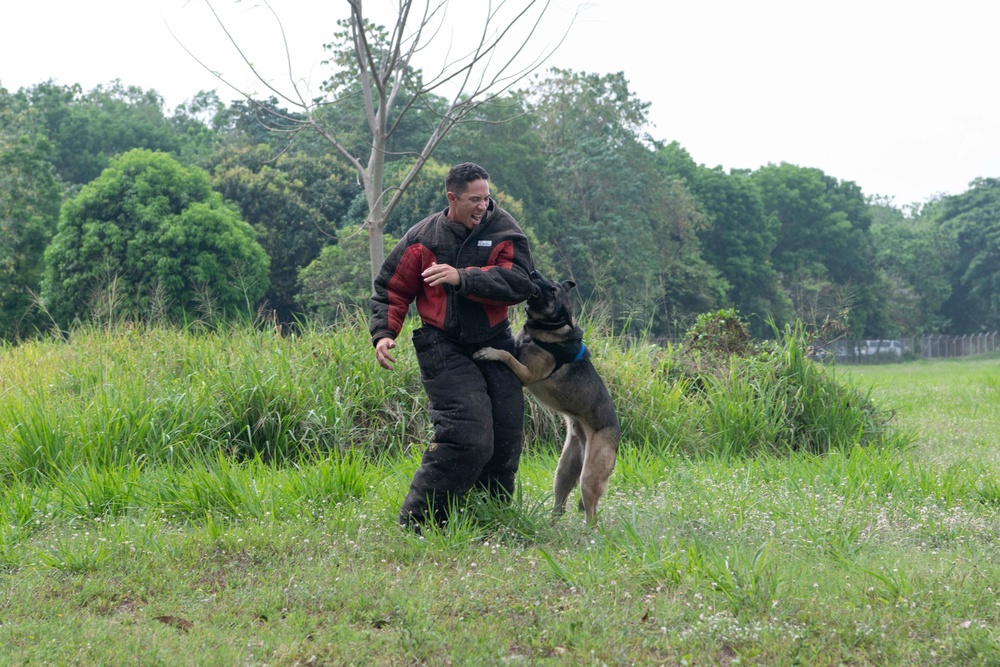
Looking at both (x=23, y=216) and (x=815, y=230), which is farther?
(x=815, y=230)

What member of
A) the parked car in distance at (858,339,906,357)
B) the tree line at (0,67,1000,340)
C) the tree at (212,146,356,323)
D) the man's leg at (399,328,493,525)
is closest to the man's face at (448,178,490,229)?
the man's leg at (399,328,493,525)

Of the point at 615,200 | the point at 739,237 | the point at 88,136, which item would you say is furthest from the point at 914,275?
the point at 88,136

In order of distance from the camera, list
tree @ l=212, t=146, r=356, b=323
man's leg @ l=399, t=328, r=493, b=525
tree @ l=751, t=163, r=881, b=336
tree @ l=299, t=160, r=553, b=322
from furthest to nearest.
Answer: tree @ l=751, t=163, r=881, b=336, tree @ l=212, t=146, r=356, b=323, tree @ l=299, t=160, r=553, b=322, man's leg @ l=399, t=328, r=493, b=525

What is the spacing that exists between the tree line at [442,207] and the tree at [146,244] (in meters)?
0.06

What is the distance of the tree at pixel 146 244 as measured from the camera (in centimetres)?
2330

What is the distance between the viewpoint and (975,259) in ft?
186

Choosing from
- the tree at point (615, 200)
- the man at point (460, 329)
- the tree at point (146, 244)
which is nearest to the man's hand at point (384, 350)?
the man at point (460, 329)

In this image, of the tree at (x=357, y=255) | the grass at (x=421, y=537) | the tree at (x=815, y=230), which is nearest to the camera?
the grass at (x=421, y=537)

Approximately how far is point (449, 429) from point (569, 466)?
916 millimetres

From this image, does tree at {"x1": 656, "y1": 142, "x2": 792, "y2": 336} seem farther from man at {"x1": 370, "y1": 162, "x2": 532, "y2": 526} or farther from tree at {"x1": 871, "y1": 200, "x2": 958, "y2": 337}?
man at {"x1": 370, "y1": 162, "x2": 532, "y2": 526}

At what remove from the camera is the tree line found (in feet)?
77.5

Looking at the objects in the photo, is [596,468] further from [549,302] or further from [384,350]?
[384,350]

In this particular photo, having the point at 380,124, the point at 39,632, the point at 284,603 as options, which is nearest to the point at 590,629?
the point at 284,603

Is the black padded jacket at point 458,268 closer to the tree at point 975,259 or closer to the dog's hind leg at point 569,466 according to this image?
the dog's hind leg at point 569,466
